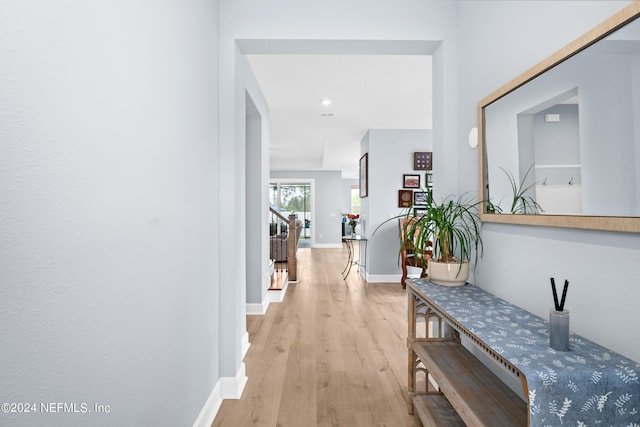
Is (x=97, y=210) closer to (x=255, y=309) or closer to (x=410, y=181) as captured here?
(x=255, y=309)

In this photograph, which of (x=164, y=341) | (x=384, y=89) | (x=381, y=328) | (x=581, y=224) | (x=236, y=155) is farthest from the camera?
(x=384, y=89)

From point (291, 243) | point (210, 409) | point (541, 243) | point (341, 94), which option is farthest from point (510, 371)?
point (291, 243)

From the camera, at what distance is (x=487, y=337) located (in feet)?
3.58

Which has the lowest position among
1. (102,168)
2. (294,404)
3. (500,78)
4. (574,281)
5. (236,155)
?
(294,404)

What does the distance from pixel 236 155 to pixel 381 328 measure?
7.48ft

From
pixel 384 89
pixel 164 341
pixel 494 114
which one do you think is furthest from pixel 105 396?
pixel 384 89

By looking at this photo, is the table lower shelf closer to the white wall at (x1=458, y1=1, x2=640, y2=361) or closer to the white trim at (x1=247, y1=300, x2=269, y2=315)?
the white wall at (x1=458, y1=1, x2=640, y2=361)

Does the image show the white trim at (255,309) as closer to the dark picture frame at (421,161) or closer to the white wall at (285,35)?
the white wall at (285,35)

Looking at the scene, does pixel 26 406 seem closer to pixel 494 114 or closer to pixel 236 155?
pixel 236 155

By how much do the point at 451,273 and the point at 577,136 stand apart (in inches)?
35.6

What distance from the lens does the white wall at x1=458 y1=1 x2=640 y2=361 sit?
0.96 meters

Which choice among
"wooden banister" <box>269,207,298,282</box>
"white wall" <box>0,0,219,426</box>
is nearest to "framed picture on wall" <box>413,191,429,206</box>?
"wooden banister" <box>269,207,298,282</box>

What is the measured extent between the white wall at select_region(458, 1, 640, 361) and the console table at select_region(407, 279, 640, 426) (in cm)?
8

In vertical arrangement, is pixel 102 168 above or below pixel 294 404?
above
